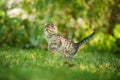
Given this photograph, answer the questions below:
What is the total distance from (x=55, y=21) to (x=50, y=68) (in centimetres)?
548

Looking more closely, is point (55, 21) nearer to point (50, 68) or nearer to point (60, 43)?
point (60, 43)

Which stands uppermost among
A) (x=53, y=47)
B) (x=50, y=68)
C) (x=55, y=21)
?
(x=55, y=21)

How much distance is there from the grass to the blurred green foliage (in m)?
3.42

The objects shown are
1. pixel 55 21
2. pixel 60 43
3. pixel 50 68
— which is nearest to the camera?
pixel 50 68

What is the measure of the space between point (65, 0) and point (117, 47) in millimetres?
2160

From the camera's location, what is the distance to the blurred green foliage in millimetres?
11461

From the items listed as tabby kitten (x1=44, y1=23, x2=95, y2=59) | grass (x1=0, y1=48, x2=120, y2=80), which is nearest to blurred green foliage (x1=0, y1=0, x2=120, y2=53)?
grass (x1=0, y1=48, x2=120, y2=80)

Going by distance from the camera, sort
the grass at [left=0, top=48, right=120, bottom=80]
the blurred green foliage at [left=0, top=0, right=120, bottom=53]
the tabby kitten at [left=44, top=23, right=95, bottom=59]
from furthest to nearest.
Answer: the blurred green foliage at [left=0, top=0, right=120, bottom=53], the tabby kitten at [left=44, top=23, right=95, bottom=59], the grass at [left=0, top=48, right=120, bottom=80]

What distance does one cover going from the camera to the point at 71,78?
6062mm

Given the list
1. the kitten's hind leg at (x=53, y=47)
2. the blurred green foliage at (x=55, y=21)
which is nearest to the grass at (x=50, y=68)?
the kitten's hind leg at (x=53, y=47)

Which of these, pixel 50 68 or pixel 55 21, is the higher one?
pixel 55 21

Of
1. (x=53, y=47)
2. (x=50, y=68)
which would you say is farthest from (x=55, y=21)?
(x=50, y=68)

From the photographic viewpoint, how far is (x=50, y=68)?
21.4 feet

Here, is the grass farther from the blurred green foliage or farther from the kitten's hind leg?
the blurred green foliage
